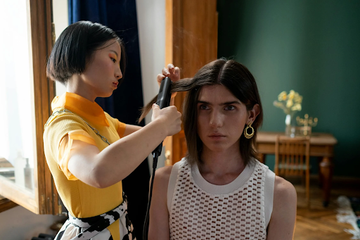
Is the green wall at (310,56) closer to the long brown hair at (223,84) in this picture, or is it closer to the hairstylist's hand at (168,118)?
the long brown hair at (223,84)

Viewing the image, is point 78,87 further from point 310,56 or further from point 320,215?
point 310,56

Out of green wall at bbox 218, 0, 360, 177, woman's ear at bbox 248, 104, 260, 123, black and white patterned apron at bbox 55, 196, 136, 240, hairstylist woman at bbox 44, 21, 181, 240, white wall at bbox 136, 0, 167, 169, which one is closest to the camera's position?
hairstylist woman at bbox 44, 21, 181, 240

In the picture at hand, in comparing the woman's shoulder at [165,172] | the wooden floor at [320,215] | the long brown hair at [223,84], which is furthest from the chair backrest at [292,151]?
the woman's shoulder at [165,172]

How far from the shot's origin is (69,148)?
0.73 meters

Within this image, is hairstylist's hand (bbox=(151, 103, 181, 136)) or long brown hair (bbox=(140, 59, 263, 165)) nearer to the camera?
hairstylist's hand (bbox=(151, 103, 181, 136))

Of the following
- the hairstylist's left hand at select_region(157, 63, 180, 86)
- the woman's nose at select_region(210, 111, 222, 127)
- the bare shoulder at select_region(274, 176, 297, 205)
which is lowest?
the bare shoulder at select_region(274, 176, 297, 205)

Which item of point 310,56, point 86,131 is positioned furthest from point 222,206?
point 310,56

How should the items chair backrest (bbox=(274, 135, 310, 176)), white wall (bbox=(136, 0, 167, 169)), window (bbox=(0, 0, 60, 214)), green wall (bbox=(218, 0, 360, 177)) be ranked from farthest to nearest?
green wall (bbox=(218, 0, 360, 177)) < chair backrest (bbox=(274, 135, 310, 176)) < white wall (bbox=(136, 0, 167, 169)) < window (bbox=(0, 0, 60, 214))

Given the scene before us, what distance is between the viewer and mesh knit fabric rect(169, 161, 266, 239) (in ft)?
3.17

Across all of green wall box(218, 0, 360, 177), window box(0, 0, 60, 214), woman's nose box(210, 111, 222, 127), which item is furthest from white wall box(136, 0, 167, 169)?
green wall box(218, 0, 360, 177)

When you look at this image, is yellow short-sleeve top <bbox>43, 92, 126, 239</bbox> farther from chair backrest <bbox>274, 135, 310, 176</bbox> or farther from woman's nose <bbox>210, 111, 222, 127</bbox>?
chair backrest <bbox>274, 135, 310, 176</bbox>

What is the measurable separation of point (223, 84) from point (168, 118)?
280 millimetres

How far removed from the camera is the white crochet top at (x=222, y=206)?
97 centimetres

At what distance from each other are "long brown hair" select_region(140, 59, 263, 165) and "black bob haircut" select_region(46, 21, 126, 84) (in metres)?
0.27
